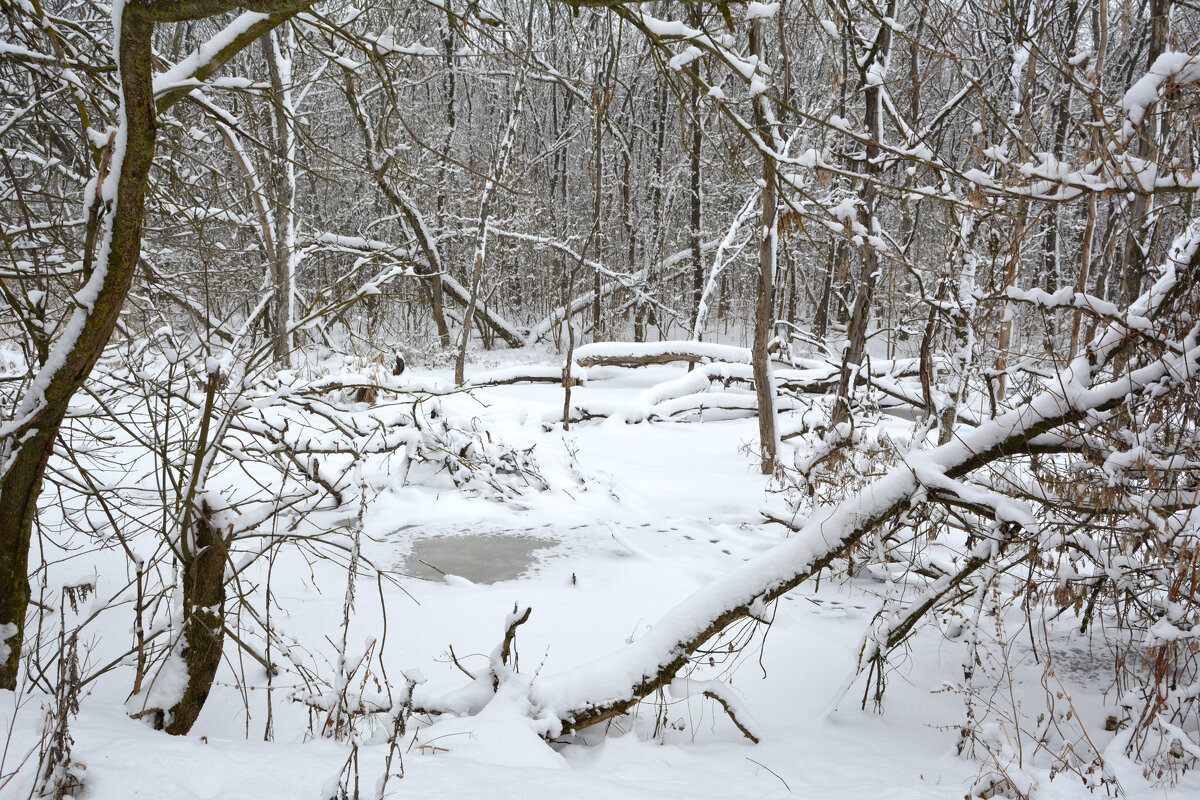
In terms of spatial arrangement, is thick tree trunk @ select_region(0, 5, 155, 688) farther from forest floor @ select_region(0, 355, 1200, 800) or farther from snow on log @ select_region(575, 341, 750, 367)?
snow on log @ select_region(575, 341, 750, 367)

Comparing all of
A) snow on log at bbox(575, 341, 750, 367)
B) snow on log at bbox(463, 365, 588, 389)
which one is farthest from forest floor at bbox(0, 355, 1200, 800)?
snow on log at bbox(463, 365, 588, 389)

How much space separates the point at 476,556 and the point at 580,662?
6.65 feet

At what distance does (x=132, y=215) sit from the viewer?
7.68 feet

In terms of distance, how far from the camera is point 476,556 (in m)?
5.76

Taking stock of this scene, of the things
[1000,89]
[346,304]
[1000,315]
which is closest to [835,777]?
[346,304]

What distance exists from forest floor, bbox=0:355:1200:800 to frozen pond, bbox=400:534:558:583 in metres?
0.02

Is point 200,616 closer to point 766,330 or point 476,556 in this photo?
point 476,556

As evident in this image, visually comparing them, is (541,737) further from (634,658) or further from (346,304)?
(346,304)

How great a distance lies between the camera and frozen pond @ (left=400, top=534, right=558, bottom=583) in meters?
5.36

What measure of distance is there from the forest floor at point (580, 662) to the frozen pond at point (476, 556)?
24mm

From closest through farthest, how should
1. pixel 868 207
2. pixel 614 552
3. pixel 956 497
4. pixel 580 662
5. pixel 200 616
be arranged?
pixel 200 616, pixel 956 497, pixel 580 662, pixel 614 552, pixel 868 207

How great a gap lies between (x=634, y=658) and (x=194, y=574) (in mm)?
1729

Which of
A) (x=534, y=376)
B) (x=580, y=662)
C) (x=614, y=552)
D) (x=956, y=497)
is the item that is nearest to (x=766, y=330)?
(x=614, y=552)

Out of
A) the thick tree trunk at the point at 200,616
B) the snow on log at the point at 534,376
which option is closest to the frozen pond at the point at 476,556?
the thick tree trunk at the point at 200,616
